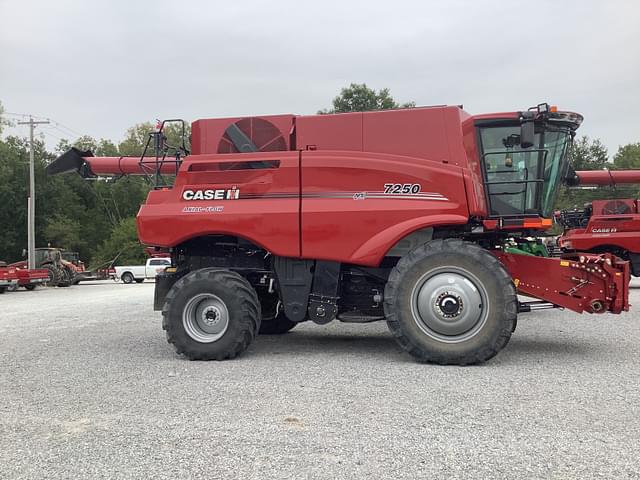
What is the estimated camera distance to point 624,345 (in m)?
7.56

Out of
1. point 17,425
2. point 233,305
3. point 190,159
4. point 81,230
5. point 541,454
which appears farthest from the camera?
point 81,230

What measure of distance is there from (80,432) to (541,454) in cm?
334

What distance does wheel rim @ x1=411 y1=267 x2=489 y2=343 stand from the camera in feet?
20.9

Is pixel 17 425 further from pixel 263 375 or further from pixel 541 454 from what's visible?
pixel 541 454

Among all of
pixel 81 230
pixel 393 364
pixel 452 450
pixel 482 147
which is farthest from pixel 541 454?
pixel 81 230

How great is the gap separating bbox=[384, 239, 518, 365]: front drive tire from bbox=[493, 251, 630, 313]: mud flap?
0.93 m

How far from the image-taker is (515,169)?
7.19m

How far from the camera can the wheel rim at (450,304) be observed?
6379 mm

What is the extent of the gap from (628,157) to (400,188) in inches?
2648

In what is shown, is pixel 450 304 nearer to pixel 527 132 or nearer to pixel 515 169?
pixel 515 169

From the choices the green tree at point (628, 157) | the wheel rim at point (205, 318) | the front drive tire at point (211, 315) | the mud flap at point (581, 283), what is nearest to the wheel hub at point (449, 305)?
the mud flap at point (581, 283)

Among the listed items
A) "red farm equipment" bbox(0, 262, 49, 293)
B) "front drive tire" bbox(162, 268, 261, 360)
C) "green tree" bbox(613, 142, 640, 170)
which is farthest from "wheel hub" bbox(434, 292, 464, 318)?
"green tree" bbox(613, 142, 640, 170)

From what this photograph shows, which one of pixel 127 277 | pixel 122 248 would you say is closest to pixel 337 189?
pixel 127 277

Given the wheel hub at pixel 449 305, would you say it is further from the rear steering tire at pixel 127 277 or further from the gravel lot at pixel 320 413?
the rear steering tire at pixel 127 277
